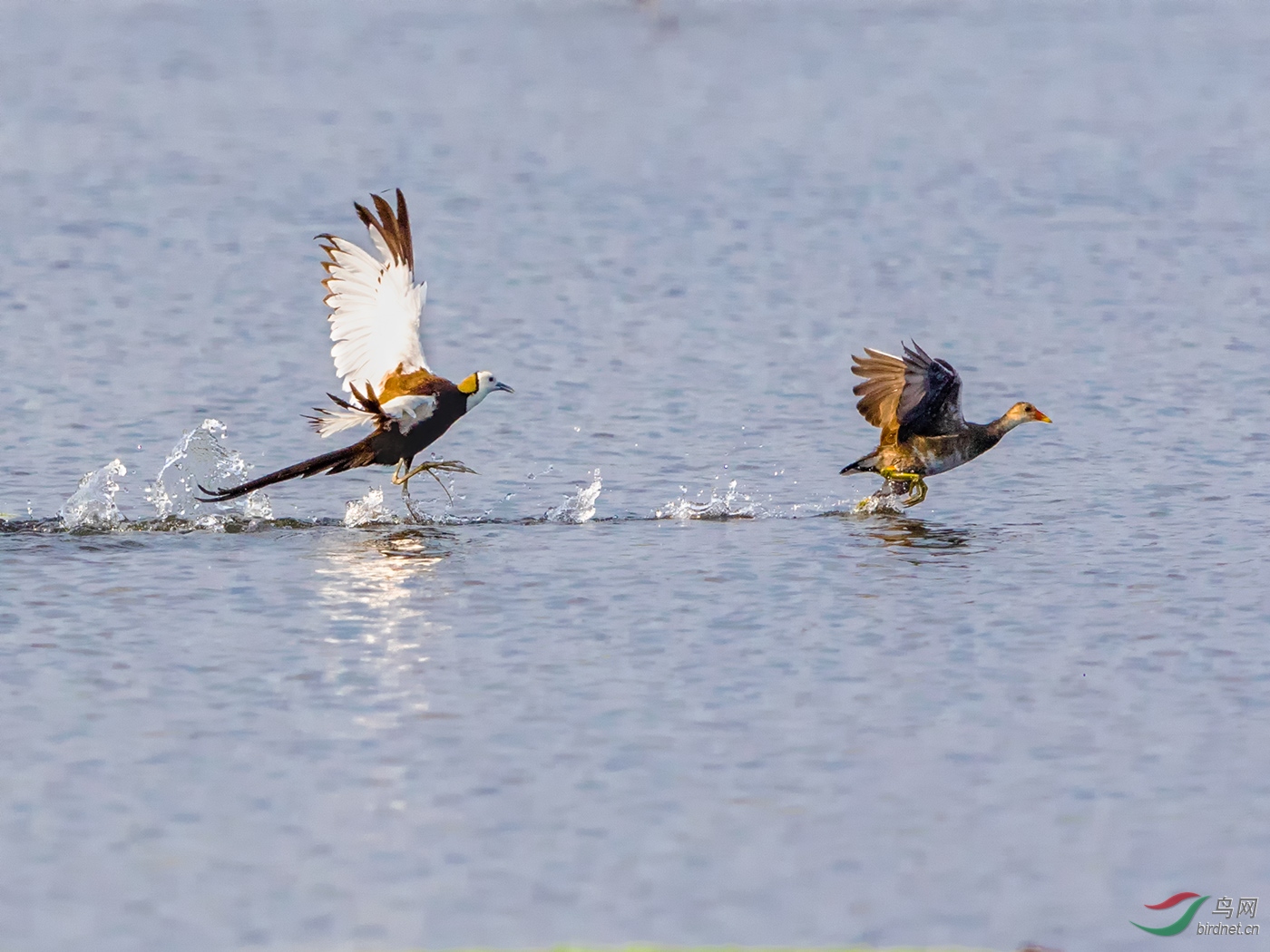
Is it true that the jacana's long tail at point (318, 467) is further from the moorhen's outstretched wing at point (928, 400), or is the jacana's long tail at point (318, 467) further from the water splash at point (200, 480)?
the moorhen's outstretched wing at point (928, 400)

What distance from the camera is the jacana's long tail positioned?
14125 millimetres

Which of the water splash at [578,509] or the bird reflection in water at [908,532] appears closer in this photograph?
the bird reflection in water at [908,532]

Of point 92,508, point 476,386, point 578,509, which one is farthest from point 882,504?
point 92,508

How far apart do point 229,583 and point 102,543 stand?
1.39m

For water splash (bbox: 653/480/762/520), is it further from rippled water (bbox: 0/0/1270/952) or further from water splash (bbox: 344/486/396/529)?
water splash (bbox: 344/486/396/529)

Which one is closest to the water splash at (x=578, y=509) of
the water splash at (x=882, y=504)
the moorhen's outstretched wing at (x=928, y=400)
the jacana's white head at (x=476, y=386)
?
the jacana's white head at (x=476, y=386)

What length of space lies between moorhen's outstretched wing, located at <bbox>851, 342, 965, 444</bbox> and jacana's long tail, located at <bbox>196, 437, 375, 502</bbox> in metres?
3.28

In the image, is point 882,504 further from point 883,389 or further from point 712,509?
point 712,509

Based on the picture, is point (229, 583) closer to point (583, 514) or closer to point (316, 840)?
point (583, 514)

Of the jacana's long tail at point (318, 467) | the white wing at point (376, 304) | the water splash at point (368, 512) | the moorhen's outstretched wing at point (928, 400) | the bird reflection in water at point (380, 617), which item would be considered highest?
the white wing at point (376, 304)

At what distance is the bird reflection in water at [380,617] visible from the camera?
10.4 metres

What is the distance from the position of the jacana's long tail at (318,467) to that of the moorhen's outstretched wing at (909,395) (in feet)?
10.8

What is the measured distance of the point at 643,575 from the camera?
13062 millimetres

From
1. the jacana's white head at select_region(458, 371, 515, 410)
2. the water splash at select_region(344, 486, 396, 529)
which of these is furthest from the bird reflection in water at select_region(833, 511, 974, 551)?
the water splash at select_region(344, 486, 396, 529)
